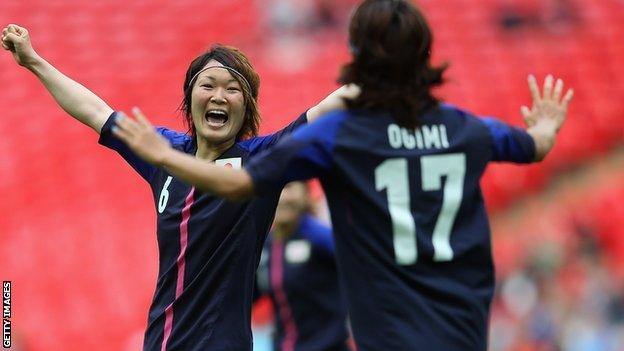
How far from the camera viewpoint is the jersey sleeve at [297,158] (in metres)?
3.35

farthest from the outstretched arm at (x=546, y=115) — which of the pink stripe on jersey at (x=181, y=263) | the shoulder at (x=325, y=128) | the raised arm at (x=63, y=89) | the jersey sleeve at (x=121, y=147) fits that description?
the raised arm at (x=63, y=89)

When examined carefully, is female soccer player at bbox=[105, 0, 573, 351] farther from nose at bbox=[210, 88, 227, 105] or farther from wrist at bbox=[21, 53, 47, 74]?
wrist at bbox=[21, 53, 47, 74]

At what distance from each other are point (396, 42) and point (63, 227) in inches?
331

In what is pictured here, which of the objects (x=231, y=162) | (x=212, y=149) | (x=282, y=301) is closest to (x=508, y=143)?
(x=231, y=162)

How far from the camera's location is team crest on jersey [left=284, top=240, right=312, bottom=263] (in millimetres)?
6910

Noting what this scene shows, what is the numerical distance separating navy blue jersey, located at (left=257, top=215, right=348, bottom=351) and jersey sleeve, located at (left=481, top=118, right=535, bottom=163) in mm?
3267

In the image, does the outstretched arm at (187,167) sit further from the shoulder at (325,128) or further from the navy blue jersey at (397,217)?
the shoulder at (325,128)

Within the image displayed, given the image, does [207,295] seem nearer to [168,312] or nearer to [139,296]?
[168,312]

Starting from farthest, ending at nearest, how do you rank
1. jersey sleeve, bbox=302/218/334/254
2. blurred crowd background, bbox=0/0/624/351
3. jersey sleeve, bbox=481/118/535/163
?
blurred crowd background, bbox=0/0/624/351
jersey sleeve, bbox=302/218/334/254
jersey sleeve, bbox=481/118/535/163

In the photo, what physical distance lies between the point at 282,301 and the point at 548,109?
3411 millimetres

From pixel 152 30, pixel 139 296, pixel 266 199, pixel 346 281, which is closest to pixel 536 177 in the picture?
pixel 139 296

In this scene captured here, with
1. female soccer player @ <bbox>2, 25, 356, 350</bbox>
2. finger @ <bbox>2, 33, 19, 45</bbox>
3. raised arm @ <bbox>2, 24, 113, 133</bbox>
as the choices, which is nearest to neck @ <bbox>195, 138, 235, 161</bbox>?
female soccer player @ <bbox>2, 25, 356, 350</bbox>

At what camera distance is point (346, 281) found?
3479 mm

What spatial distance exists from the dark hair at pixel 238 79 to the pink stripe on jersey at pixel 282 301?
2.46m
